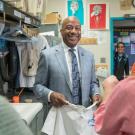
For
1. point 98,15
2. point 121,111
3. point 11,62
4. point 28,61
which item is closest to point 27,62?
point 28,61

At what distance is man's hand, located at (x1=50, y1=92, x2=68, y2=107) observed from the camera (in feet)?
7.65

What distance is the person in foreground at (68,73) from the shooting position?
8.27ft

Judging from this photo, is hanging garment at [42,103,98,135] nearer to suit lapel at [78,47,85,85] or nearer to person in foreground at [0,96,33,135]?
suit lapel at [78,47,85,85]

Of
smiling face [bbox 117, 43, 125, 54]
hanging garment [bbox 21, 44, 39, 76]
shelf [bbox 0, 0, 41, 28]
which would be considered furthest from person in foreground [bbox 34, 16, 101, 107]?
smiling face [bbox 117, 43, 125, 54]

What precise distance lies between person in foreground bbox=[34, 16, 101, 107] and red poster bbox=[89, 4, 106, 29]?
14.4 ft

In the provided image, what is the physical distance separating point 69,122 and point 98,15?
4.83 metres

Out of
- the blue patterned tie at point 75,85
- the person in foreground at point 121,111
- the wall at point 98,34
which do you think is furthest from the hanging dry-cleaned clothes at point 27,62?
the wall at point 98,34

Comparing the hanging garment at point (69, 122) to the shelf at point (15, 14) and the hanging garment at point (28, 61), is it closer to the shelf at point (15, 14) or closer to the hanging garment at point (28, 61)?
the shelf at point (15, 14)

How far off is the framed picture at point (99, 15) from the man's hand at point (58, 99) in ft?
15.7

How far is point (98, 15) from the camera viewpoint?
275 inches

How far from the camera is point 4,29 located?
305 centimetres

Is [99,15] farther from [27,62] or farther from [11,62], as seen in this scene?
[11,62]

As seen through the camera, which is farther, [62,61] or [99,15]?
[99,15]

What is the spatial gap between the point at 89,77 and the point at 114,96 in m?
1.58
